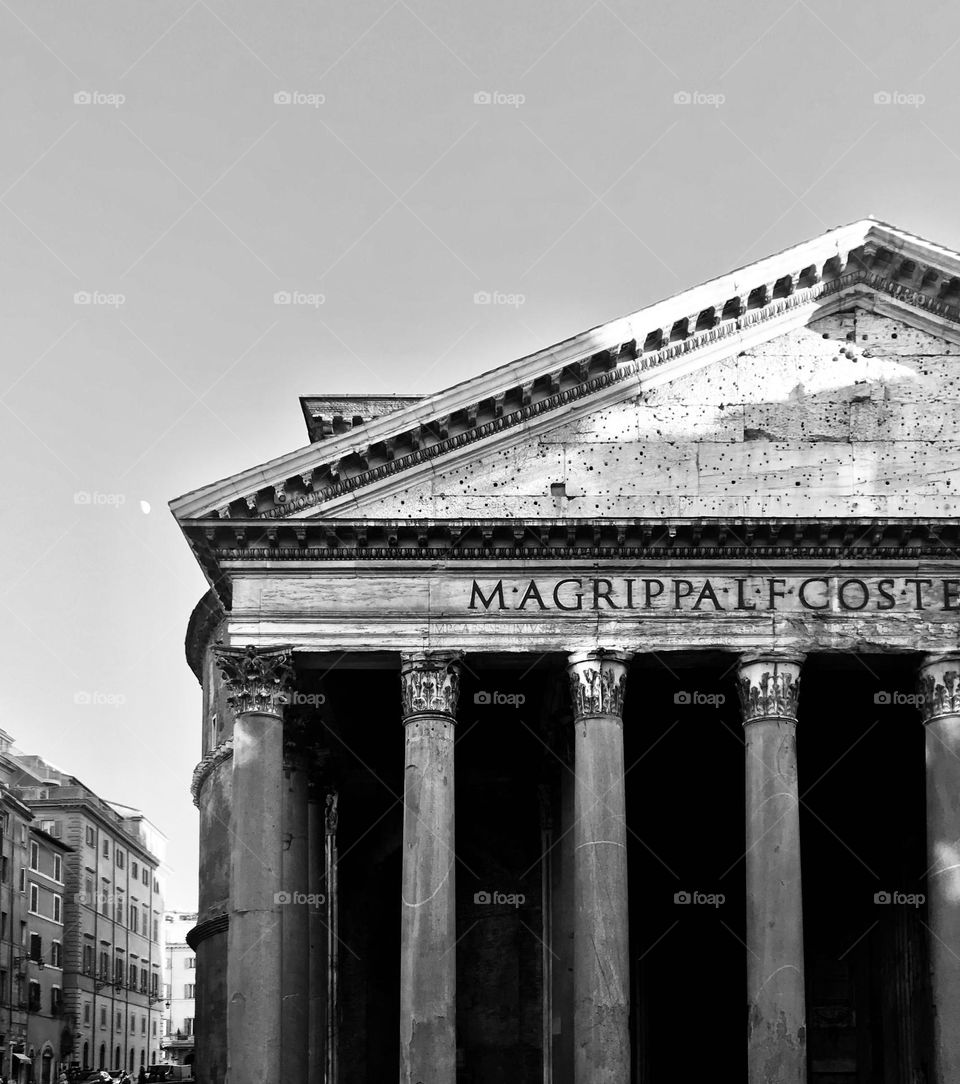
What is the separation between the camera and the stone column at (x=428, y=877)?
2397cm

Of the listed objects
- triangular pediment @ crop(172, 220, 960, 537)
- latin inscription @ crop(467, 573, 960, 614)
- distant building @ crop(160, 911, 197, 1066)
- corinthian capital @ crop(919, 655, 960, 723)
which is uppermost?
triangular pediment @ crop(172, 220, 960, 537)

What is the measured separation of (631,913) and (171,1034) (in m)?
95.6

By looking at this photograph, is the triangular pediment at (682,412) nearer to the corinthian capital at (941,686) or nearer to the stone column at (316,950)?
the corinthian capital at (941,686)

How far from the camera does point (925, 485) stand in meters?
26.0

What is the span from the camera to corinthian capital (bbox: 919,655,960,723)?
25.1 m

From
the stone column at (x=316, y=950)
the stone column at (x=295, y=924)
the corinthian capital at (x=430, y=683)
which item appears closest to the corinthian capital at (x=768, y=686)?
the corinthian capital at (x=430, y=683)

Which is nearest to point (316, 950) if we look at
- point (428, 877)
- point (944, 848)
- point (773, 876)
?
point (428, 877)

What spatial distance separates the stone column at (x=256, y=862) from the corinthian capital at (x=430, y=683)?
1672 mm

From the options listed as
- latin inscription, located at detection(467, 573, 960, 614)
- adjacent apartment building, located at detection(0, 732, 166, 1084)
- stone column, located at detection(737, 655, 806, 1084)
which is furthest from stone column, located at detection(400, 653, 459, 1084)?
adjacent apartment building, located at detection(0, 732, 166, 1084)

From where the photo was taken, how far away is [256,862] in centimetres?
2450

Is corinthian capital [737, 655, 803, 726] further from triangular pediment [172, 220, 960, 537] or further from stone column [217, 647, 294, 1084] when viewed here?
stone column [217, 647, 294, 1084]

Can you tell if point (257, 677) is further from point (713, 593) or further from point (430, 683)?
point (713, 593)

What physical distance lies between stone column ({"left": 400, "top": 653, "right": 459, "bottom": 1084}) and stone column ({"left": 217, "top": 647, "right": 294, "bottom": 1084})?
176 cm

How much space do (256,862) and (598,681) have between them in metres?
5.35
